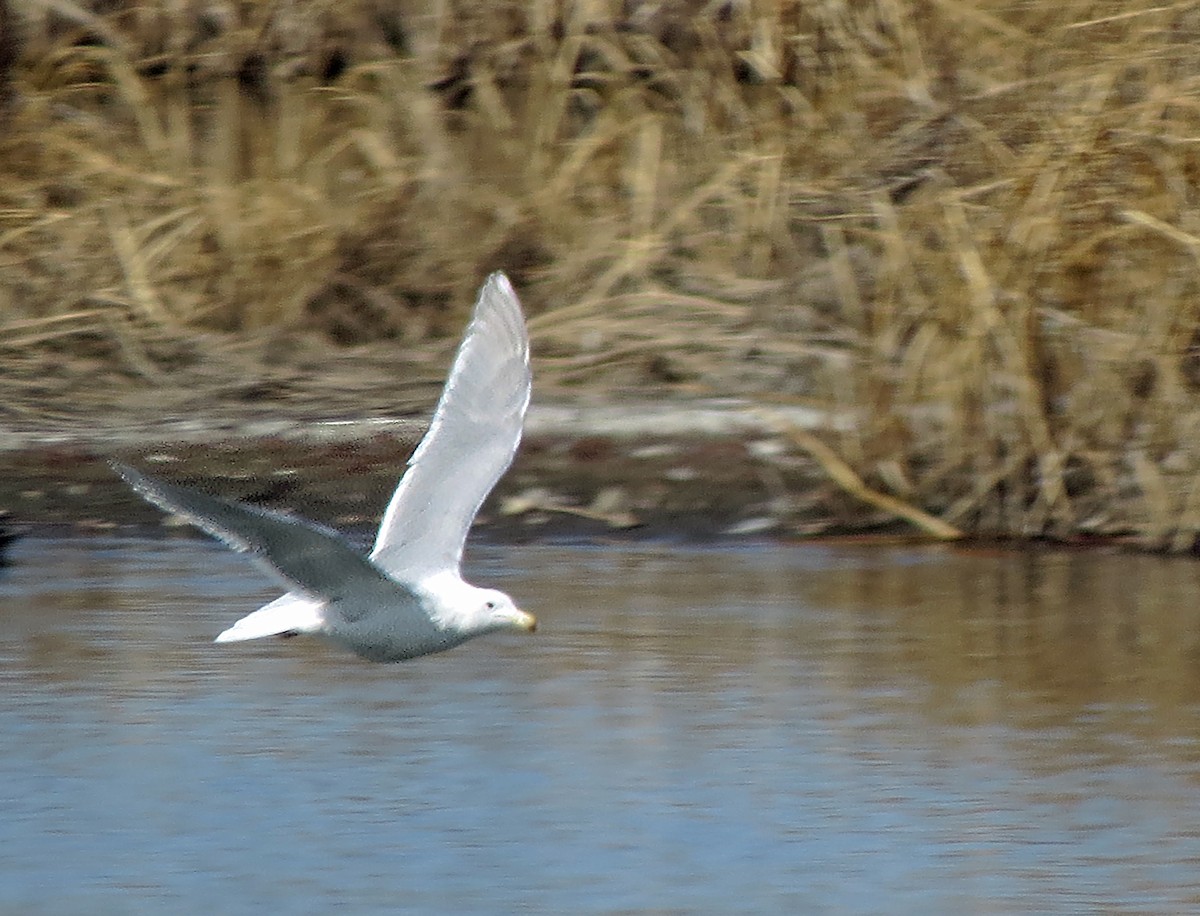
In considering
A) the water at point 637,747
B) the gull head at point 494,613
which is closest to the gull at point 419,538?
the gull head at point 494,613

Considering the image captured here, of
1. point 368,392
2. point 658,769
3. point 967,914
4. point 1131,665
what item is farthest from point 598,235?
point 967,914

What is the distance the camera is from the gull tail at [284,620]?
4904mm

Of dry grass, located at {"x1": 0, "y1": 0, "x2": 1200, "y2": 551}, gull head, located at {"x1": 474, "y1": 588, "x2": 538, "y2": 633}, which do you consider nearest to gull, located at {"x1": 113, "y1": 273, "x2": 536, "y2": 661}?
gull head, located at {"x1": 474, "y1": 588, "x2": 538, "y2": 633}

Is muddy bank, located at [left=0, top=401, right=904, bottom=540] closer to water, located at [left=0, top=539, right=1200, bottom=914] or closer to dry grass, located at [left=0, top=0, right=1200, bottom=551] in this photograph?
dry grass, located at [left=0, top=0, right=1200, bottom=551]

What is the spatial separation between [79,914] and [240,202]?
242 inches

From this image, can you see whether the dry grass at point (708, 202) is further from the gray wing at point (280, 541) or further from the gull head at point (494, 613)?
the gray wing at point (280, 541)

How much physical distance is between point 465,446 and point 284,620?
77 centimetres

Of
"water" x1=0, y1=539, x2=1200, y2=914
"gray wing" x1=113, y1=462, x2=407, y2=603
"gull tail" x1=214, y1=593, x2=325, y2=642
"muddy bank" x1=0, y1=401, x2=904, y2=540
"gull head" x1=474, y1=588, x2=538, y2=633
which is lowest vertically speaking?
"water" x1=0, y1=539, x2=1200, y2=914

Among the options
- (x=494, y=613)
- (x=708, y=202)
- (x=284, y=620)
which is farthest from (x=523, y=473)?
(x=284, y=620)

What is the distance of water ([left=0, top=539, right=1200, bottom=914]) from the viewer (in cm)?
489

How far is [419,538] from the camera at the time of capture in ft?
18.3

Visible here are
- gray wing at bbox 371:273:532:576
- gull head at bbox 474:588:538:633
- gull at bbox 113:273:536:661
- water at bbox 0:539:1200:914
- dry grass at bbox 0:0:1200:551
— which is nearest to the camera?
gull at bbox 113:273:536:661

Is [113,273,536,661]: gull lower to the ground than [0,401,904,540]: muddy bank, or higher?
higher

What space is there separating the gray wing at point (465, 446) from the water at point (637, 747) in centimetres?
48
